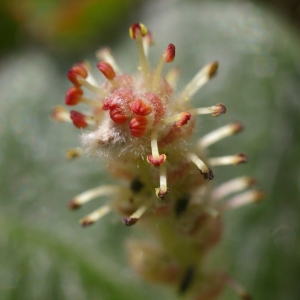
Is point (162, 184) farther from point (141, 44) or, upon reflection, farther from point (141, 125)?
point (141, 44)

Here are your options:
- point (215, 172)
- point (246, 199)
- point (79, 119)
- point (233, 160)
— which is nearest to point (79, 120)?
point (79, 119)

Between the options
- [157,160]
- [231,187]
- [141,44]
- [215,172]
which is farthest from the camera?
[215,172]

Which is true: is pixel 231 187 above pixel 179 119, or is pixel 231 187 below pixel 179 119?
below

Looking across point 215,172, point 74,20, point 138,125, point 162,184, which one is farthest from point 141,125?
point 74,20

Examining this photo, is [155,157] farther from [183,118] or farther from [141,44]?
[141,44]

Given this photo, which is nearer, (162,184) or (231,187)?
(162,184)

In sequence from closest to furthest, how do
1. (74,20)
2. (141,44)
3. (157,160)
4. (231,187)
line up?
(157,160), (141,44), (231,187), (74,20)

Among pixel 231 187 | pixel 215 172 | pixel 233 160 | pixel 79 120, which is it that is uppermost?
pixel 79 120

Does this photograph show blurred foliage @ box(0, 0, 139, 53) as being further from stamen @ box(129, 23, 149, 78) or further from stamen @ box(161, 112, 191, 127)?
stamen @ box(161, 112, 191, 127)

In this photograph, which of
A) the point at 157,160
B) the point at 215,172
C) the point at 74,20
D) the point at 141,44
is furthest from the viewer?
the point at 74,20
